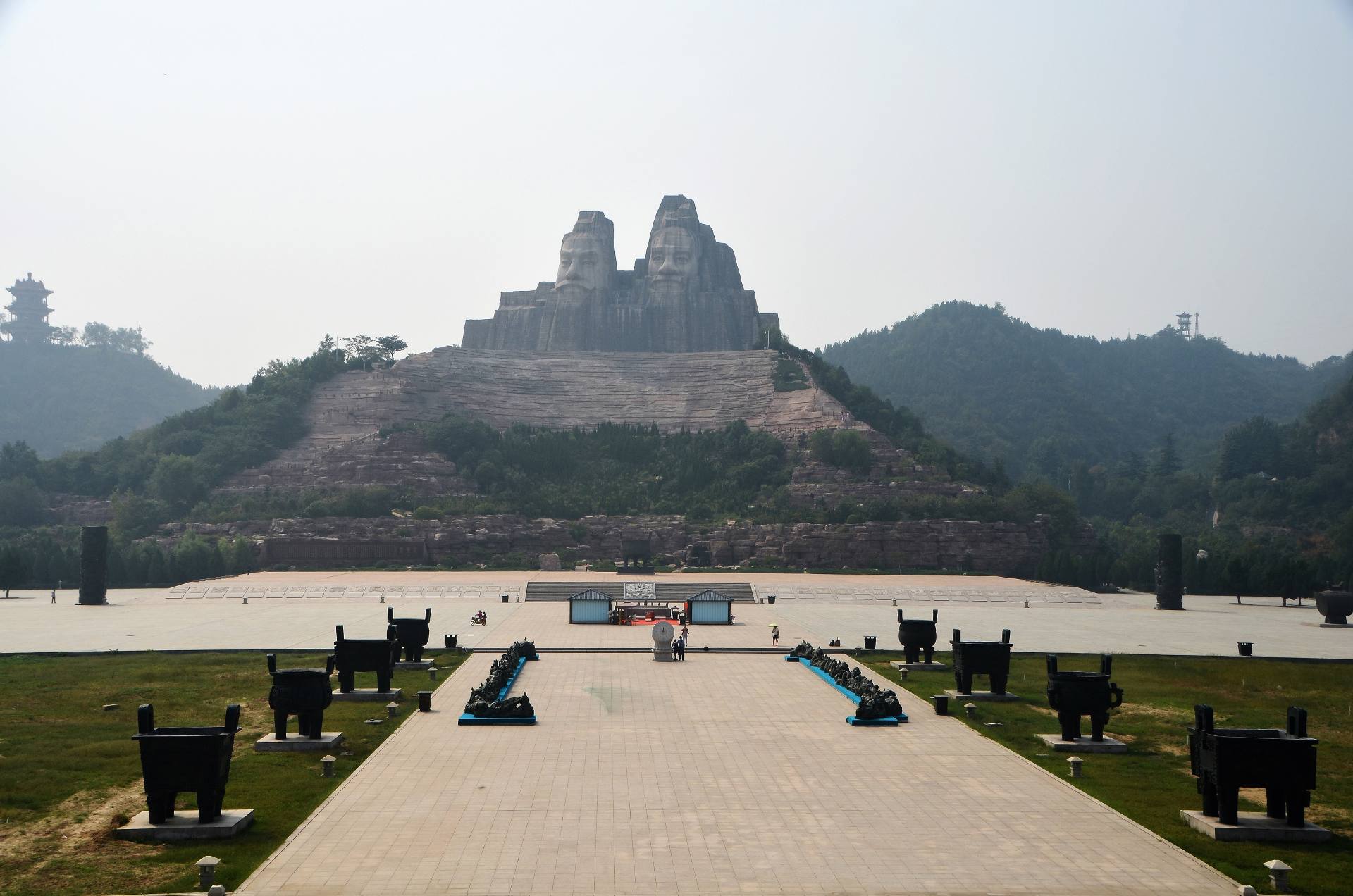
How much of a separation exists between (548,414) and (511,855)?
80124 millimetres

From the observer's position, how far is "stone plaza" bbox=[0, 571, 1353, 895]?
12953 millimetres

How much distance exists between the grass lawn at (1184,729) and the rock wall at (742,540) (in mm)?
35618

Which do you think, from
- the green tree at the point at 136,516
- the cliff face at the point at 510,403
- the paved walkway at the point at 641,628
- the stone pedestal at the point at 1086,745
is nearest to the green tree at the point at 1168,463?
the cliff face at the point at 510,403

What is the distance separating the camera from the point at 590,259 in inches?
4230

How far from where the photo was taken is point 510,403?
9356cm

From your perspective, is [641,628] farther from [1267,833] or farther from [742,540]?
[742,540]

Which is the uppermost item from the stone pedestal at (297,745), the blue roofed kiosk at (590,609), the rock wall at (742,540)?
the rock wall at (742,540)

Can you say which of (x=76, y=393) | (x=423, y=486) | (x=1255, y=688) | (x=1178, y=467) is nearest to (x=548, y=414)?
(x=423, y=486)

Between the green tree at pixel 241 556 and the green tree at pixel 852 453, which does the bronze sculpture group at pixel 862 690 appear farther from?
the green tree at pixel 852 453

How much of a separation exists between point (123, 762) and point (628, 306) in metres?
→ 91.7

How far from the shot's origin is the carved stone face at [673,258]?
355ft

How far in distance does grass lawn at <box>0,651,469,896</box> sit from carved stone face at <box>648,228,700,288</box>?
80184 mm

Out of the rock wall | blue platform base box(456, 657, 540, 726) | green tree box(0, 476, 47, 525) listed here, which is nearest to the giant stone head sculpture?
the rock wall

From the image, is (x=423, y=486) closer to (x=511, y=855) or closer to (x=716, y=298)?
(x=716, y=298)
